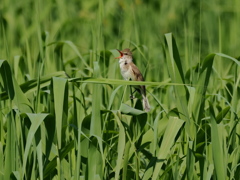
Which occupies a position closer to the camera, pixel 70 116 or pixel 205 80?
pixel 205 80

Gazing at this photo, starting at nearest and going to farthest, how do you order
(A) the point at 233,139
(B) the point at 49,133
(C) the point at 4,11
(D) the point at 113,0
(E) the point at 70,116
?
(B) the point at 49,133 < (A) the point at 233,139 < (E) the point at 70,116 < (C) the point at 4,11 < (D) the point at 113,0

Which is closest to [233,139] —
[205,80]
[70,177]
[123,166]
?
[205,80]

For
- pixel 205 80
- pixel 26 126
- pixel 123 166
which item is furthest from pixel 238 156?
pixel 26 126

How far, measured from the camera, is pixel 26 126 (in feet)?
8.89

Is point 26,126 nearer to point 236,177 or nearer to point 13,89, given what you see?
point 13,89

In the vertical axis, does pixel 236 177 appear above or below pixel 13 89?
below

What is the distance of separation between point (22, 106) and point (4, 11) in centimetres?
430

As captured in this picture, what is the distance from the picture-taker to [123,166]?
271 cm

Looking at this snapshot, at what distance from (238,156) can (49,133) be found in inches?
39.8

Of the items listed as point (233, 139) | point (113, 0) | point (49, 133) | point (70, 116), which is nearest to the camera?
point (49, 133)

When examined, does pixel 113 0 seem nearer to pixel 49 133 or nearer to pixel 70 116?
pixel 70 116

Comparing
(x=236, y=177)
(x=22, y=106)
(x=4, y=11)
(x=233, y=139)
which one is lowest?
(x=236, y=177)

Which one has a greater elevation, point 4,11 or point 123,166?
point 4,11

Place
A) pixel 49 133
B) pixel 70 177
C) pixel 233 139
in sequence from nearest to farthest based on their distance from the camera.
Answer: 1. pixel 49 133
2. pixel 70 177
3. pixel 233 139
